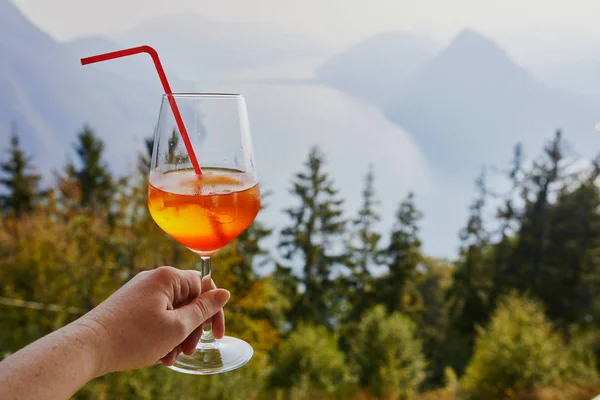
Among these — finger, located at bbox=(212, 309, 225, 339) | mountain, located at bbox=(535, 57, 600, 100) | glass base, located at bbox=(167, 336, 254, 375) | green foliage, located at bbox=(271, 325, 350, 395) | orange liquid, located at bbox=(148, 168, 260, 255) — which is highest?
mountain, located at bbox=(535, 57, 600, 100)

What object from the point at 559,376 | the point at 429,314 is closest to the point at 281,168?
the point at 429,314

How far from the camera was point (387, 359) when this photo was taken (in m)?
9.75

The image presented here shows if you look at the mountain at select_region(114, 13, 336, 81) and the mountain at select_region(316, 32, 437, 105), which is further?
the mountain at select_region(316, 32, 437, 105)

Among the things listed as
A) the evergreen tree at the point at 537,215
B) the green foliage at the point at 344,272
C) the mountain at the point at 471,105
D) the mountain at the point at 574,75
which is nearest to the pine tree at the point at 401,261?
the green foliage at the point at 344,272

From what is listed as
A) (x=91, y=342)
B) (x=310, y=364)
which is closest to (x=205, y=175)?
(x=91, y=342)

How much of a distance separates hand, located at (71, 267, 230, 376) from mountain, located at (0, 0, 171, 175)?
14.8 m

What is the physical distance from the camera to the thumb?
70cm

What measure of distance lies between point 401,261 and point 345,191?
225 cm

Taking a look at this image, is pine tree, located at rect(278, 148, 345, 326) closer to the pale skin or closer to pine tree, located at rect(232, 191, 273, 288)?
pine tree, located at rect(232, 191, 273, 288)

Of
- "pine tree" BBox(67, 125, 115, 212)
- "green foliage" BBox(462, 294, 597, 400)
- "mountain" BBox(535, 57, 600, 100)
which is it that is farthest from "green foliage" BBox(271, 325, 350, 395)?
"mountain" BBox(535, 57, 600, 100)

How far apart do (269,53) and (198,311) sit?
69.8 feet

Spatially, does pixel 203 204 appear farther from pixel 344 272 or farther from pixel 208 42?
pixel 208 42

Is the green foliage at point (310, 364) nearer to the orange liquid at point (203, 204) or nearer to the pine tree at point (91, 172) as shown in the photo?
the pine tree at point (91, 172)

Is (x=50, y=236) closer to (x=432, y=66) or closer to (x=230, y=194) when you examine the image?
(x=230, y=194)
